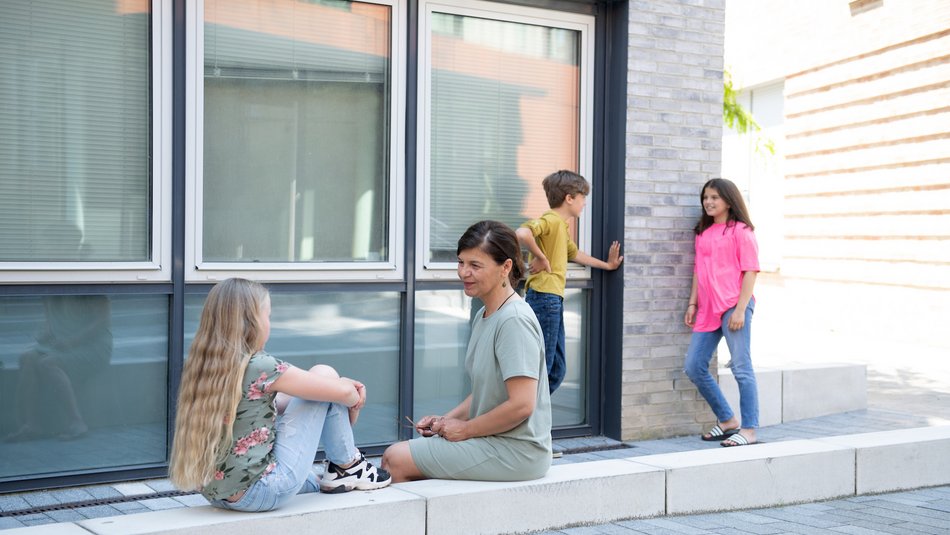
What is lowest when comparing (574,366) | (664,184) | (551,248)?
(574,366)

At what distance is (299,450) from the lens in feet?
13.4

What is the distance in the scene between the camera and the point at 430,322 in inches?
266

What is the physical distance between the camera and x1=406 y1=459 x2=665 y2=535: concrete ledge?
4.41 meters

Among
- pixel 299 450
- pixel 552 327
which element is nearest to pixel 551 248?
pixel 552 327

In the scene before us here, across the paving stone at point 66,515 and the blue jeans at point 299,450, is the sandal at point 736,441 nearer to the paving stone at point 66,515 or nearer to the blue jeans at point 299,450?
the blue jeans at point 299,450

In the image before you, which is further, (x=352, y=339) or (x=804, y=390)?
(x=804, y=390)

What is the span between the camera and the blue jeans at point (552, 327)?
21.4 feet

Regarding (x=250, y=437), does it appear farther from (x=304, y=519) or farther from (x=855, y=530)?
(x=855, y=530)

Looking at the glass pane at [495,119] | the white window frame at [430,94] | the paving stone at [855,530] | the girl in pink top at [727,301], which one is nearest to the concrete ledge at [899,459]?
the paving stone at [855,530]

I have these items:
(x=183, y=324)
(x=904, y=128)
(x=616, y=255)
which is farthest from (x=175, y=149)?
(x=904, y=128)

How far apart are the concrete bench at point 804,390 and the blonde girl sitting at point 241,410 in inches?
175

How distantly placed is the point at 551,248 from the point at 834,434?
8.91ft

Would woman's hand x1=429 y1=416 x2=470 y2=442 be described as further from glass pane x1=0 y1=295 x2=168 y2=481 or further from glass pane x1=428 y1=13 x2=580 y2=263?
glass pane x1=428 y1=13 x2=580 y2=263

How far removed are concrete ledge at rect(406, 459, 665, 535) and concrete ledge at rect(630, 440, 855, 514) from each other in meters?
0.17
